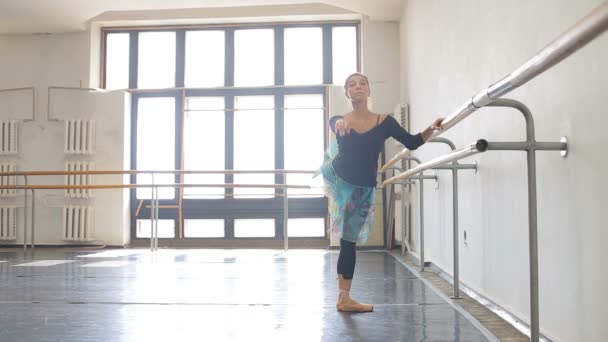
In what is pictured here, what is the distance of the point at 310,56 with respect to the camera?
6699 mm

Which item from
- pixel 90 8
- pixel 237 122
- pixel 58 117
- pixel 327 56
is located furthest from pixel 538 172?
pixel 58 117

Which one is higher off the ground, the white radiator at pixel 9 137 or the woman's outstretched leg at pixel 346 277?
the white radiator at pixel 9 137

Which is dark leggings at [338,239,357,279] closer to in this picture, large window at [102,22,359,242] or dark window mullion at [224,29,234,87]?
large window at [102,22,359,242]

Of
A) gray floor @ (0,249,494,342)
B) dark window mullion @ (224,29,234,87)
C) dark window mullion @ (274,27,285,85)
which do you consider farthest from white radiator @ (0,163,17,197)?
dark window mullion @ (274,27,285,85)

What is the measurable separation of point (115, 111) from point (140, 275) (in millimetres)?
3412

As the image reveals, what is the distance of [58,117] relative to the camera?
6.69 m

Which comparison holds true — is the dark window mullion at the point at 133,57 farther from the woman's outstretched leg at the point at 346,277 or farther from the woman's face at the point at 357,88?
the woman's outstretched leg at the point at 346,277

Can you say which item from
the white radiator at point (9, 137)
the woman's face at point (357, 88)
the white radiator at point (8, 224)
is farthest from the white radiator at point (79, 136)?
the woman's face at point (357, 88)

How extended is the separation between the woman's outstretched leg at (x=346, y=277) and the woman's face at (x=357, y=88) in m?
Answer: 0.63

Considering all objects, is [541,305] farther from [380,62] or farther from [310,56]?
[310,56]

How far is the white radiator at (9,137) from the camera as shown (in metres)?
6.67

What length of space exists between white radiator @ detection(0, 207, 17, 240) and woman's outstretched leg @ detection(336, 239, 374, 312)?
554cm

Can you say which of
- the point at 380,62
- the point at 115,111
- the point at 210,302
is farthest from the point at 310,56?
the point at 210,302

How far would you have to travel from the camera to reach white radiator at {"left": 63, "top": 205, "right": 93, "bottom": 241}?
21.4 feet
